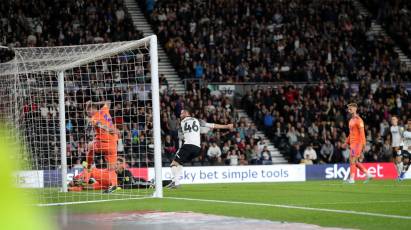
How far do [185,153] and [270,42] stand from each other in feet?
58.5

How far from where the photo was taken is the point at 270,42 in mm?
35812

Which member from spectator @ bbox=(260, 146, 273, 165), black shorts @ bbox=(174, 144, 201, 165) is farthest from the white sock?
spectator @ bbox=(260, 146, 273, 165)

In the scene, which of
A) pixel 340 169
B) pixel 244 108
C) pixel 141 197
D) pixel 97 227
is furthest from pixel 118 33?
pixel 97 227

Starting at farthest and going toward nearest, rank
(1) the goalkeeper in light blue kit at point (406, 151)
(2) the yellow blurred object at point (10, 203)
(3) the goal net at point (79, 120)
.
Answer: (1) the goalkeeper in light blue kit at point (406, 151), (3) the goal net at point (79, 120), (2) the yellow blurred object at point (10, 203)

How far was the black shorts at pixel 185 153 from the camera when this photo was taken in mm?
18797

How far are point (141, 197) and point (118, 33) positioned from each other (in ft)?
59.9

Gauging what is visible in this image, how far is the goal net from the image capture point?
50.9 ft

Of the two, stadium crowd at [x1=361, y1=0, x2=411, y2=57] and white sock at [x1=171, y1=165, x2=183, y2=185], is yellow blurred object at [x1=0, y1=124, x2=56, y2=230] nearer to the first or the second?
white sock at [x1=171, y1=165, x2=183, y2=185]

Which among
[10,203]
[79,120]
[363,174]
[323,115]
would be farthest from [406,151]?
[10,203]

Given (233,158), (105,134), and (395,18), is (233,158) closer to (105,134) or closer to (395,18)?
(105,134)

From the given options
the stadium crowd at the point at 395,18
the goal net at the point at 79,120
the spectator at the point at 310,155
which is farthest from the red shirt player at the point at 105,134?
the stadium crowd at the point at 395,18

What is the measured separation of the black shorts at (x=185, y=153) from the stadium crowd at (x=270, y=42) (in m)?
14.0

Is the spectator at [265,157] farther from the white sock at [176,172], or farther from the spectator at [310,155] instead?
the white sock at [176,172]

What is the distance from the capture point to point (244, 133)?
30344 mm
